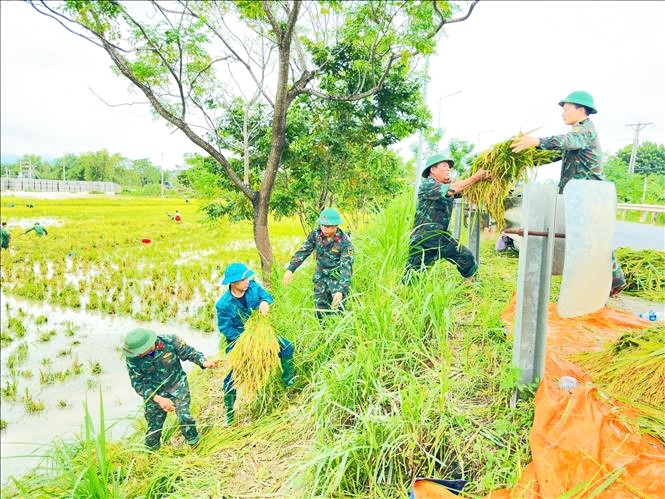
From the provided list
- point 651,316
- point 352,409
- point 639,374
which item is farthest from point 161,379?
point 651,316

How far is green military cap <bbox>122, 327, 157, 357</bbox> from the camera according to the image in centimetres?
288

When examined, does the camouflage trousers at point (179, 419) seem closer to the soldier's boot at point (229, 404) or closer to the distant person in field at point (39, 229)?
the soldier's boot at point (229, 404)

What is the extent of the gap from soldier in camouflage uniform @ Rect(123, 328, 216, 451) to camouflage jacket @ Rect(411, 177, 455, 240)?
222 centimetres

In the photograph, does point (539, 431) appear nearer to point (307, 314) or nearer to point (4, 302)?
point (307, 314)

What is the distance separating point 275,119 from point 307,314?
3334 millimetres

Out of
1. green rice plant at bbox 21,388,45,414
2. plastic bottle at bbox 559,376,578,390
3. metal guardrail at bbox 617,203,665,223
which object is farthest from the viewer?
green rice plant at bbox 21,388,45,414

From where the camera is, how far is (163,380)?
3148 millimetres

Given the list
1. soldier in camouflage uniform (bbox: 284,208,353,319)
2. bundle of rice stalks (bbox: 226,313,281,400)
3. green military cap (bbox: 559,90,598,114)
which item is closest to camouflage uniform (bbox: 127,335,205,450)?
bundle of rice stalks (bbox: 226,313,281,400)

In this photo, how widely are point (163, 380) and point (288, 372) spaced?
99 centimetres

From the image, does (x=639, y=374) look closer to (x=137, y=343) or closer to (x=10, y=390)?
(x=137, y=343)

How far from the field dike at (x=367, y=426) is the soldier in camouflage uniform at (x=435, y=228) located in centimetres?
16

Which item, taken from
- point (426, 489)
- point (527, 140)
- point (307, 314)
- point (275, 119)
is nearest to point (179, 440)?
point (307, 314)

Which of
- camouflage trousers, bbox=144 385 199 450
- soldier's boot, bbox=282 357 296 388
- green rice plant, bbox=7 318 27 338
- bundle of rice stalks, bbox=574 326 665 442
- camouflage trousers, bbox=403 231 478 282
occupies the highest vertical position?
camouflage trousers, bbox=403 231 478 282

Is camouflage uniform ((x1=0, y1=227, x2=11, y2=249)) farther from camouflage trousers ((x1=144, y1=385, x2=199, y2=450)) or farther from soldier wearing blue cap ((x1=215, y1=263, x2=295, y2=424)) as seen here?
soldier wearing blue cap ((x1=215, y1=263, x2=295, y2=424))
